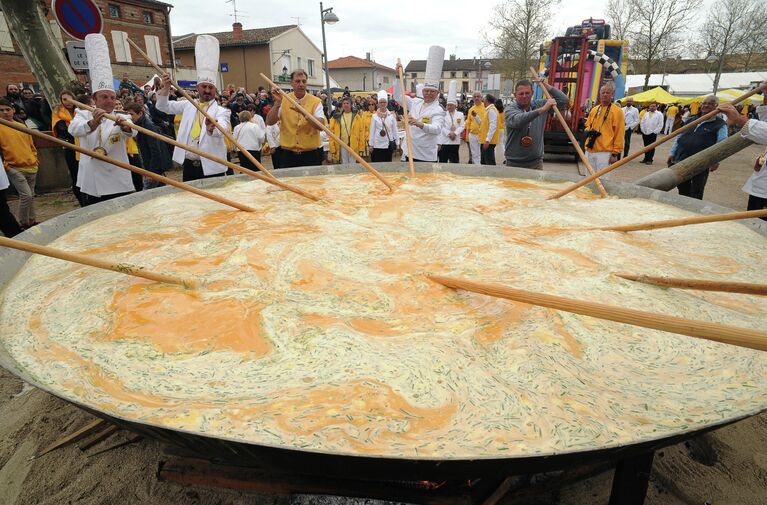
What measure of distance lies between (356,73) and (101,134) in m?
59.9

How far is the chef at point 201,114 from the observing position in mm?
5371

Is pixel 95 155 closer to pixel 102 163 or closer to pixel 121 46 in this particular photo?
pixel 102 163

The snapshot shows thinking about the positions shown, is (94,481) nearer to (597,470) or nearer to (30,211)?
(597,470)

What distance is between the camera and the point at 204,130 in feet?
18.4

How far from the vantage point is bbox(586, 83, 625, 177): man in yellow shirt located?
23.4 ft

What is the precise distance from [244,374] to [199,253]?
145 cm

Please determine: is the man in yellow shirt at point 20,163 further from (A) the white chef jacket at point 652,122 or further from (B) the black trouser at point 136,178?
(A) the white chef jacket at point 652,122

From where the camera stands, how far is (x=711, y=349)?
6.39ft

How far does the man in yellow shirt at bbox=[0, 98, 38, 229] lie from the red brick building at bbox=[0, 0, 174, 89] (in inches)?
747

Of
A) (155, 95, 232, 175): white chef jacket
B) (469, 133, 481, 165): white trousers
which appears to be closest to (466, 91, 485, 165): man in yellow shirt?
(469, 133, 481, 165): white trousers

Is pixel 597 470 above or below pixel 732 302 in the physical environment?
below

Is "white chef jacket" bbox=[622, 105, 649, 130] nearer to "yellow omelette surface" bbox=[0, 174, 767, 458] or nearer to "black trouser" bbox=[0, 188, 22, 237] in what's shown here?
"yellow omelette surface" bbox=[0, 174, 767, 458]

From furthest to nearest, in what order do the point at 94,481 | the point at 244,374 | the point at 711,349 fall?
the point at 94,481, the point at 711,349, the point at 244,374

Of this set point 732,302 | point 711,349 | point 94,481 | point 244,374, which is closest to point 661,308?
point 711,349
